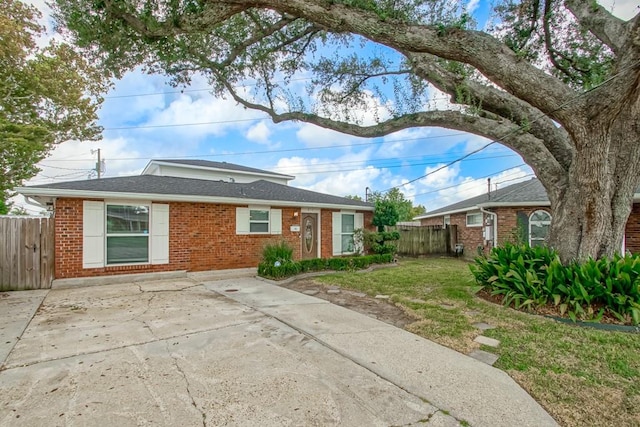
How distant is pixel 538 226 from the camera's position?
38.5ft

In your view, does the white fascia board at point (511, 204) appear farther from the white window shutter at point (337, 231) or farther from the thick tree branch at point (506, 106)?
the white window shutter at point (337, 231)

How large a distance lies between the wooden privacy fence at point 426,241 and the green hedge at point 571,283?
10078 millimetres

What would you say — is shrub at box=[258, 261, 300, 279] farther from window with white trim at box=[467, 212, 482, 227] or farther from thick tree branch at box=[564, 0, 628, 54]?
window with white trim at box=[467, 212, 482, 227]

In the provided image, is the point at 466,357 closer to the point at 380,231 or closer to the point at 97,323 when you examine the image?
the point at 97,323

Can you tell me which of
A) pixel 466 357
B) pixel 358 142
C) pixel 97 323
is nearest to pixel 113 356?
pixel 97 323

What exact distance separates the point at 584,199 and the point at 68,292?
10.8m

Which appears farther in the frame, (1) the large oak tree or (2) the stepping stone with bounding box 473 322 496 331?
(1) the large oak tree

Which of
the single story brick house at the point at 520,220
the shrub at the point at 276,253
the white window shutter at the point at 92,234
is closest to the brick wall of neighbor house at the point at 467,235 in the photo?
the single story brick house at the point at 520,220

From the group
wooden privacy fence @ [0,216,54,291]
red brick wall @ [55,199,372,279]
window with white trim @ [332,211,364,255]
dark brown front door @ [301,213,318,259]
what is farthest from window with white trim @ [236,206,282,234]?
wooden privacy fence @ [0,216,54,291]

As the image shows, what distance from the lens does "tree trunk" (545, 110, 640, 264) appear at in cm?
549

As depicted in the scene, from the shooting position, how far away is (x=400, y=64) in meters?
8.83

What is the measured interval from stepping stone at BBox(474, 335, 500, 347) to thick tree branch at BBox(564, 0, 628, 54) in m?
5.89

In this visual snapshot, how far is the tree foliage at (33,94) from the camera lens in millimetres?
11698

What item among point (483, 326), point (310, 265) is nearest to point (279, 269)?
point (310, 265)
